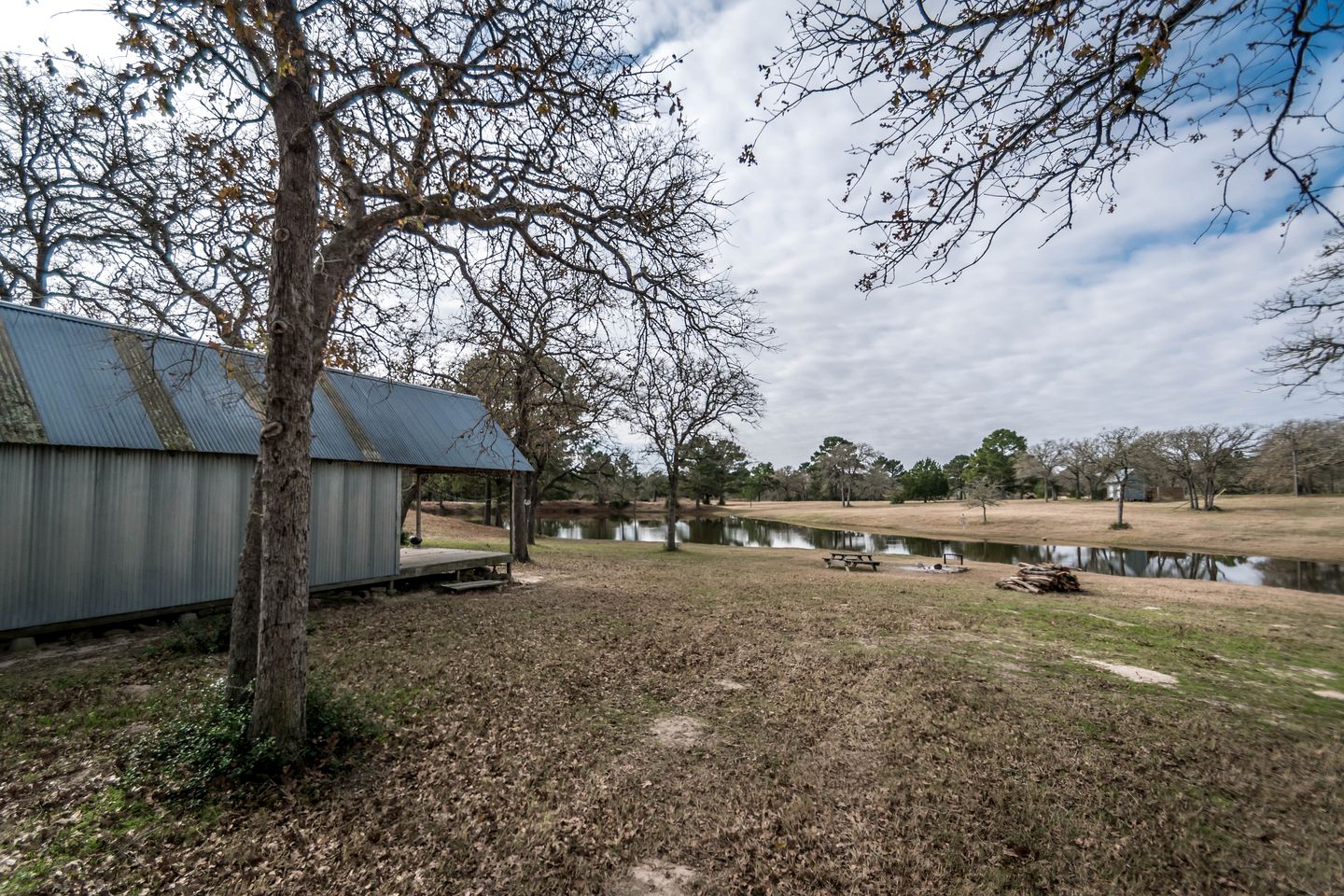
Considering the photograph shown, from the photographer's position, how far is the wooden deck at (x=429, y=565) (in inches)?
424

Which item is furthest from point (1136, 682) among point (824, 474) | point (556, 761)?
point (824, 474)

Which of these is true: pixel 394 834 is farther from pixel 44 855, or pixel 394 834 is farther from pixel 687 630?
pixel 687 630

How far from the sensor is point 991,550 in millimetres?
32219

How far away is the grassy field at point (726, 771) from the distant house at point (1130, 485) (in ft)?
168

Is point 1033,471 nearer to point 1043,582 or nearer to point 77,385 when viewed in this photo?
point 1043,582

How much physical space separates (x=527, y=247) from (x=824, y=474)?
77.1 meters

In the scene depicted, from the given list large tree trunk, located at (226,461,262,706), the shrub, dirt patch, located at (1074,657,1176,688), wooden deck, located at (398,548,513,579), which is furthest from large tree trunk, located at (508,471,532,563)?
dirt patch, located at (1074,657,1176,688)

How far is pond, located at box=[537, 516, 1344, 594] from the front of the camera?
23.4 meters

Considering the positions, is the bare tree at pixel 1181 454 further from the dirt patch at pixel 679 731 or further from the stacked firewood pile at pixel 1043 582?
the dirt patch at pixel 679 731

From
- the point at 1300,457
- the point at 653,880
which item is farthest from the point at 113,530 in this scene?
the point at 1300,457

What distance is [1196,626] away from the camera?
978 centimetres

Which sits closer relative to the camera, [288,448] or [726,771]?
[288,448]

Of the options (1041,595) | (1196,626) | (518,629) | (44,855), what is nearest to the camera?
(44,855)

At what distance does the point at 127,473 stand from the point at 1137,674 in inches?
573
